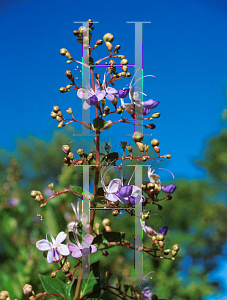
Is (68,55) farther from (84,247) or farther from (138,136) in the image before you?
(84,247)

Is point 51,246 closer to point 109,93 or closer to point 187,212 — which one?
point 109,93

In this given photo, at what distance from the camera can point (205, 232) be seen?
3.44 metres

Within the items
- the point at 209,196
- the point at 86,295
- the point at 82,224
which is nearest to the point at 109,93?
the point at 82,224

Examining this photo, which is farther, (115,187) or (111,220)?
(111,220)

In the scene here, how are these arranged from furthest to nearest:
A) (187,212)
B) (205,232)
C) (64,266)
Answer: (205,232)
(187,212)
(64,266)

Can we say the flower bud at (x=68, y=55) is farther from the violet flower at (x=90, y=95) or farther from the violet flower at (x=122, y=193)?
the violet flower at (x=122, y=193)

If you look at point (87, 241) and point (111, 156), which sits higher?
point (111, 156)

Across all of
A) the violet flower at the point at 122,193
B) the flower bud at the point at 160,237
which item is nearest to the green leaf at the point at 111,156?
the violet flower at the point at 122,193

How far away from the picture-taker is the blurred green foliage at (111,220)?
0.74 meters

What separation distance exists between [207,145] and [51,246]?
4.47 meters

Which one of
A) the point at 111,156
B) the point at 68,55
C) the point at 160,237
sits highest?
the point at 68,55

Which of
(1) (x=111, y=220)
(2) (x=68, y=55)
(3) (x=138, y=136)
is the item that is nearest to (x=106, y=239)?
(3) (x=138, y=136)

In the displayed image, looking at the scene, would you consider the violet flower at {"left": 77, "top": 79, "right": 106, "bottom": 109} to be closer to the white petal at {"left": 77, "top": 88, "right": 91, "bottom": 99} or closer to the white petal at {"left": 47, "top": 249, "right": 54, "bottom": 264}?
the white petal at {"left": 77, "top": 88, "right": 91, "bottom": 99}

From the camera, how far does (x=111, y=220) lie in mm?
2297
